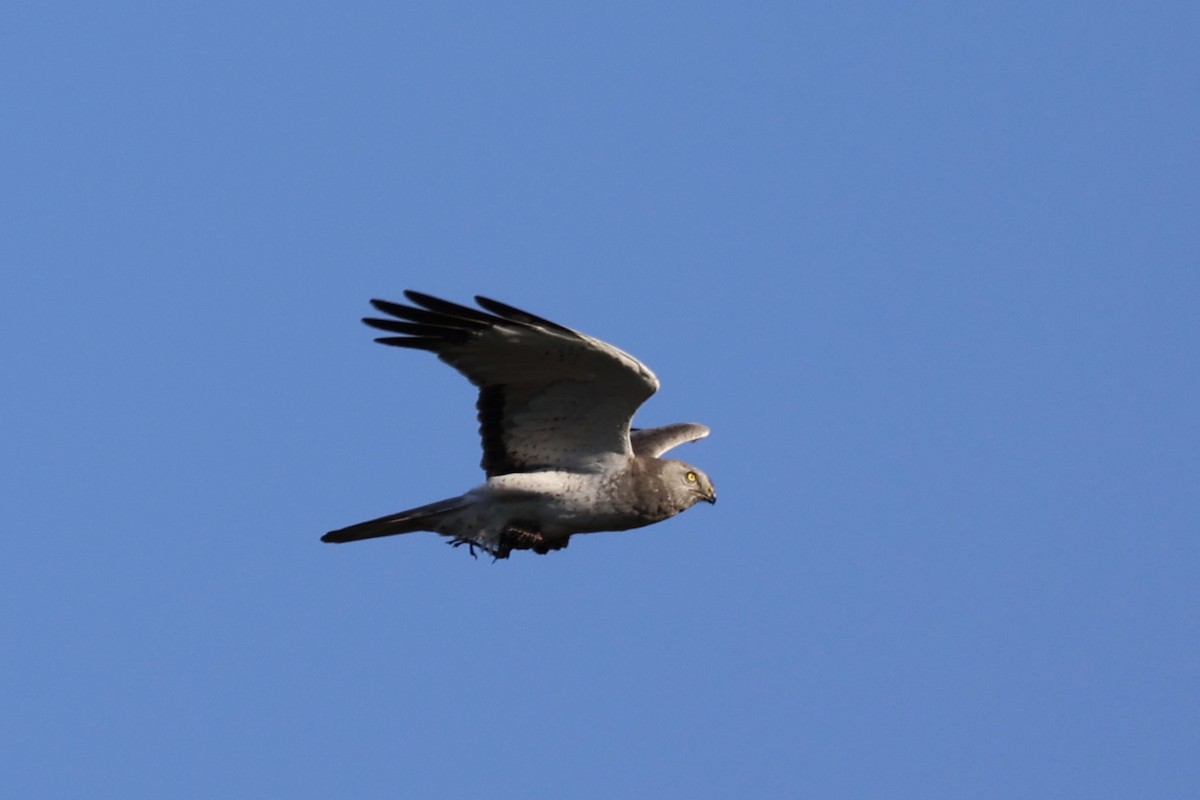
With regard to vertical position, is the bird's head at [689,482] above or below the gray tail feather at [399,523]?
above

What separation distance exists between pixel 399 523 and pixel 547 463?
119cm

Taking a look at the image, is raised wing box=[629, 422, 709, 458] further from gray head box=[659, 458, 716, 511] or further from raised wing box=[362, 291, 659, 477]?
raised wing box=[362, 291, 659, 477]

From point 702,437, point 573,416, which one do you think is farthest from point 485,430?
point 702,437

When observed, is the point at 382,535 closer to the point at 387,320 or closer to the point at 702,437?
the point at 387,320

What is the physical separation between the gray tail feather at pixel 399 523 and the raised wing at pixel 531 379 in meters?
0.42

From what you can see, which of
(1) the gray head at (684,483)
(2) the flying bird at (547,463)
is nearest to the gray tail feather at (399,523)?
(2) the flying bird at (547,463)

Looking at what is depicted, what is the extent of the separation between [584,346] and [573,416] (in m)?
0.95

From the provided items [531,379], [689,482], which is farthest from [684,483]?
[531,379]

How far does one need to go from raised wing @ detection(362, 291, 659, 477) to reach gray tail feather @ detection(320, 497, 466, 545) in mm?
419

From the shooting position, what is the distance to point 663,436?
16.2m

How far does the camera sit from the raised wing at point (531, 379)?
1338 centimetres

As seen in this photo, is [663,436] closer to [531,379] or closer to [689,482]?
[689,482]

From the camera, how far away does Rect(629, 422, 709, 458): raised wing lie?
1597 centimetres

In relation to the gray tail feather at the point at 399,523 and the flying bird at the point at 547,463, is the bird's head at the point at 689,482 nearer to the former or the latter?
the flying bird at the point at 547,463
